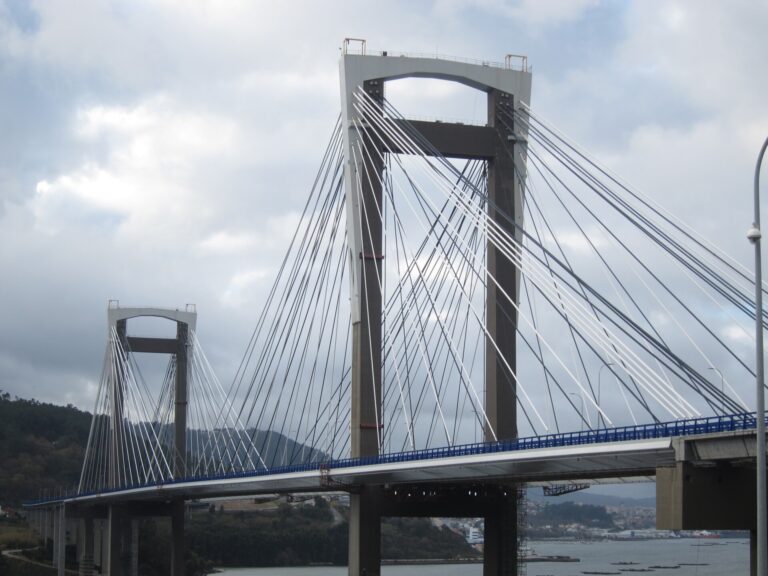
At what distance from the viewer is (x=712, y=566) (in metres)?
104

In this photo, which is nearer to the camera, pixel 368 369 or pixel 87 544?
pixel 368 369

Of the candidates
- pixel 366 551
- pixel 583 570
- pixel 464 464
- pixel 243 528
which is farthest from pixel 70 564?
pixel 464 464

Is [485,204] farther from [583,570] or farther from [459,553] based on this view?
[459,553]

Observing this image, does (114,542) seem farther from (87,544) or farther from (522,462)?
(522,462)

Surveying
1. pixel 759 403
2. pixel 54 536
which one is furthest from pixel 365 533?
pixel 54 536

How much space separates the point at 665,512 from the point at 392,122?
1937 centimetres

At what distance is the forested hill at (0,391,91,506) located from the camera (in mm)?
130375

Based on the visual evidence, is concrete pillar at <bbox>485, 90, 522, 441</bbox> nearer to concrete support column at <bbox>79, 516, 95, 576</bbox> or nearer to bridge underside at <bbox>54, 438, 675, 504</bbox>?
bridge underside at <bbox>54, 438, 675, 504</bbox>

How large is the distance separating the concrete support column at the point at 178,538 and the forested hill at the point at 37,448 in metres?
53.8

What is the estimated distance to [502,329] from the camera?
37781 mm

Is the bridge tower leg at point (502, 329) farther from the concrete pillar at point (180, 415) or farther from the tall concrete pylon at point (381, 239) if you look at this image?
the concrete pillar at point (180, 415)

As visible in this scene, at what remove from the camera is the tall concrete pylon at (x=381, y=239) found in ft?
126

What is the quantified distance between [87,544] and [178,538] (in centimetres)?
1668

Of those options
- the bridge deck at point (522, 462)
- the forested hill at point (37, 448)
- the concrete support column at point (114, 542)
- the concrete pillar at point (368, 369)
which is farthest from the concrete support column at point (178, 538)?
the forested hill at point (37, 448)
